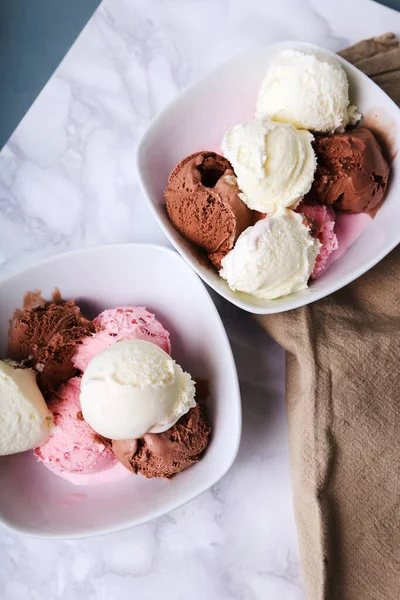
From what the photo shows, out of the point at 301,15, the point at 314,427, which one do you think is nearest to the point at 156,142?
the point at 301,15

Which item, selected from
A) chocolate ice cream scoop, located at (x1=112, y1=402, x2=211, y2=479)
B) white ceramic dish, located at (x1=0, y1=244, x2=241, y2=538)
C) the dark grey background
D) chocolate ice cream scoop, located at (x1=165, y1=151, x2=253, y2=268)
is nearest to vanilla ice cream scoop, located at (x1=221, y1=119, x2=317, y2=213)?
chocolate ice cream scoop, located at (x1=165, y1=151, x2=253, y2=268)

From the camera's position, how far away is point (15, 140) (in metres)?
1.25

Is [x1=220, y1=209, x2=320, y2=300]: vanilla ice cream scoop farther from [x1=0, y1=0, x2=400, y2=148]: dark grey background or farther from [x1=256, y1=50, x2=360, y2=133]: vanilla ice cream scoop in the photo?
[x1=0, y1=0, x2=400, y2=148]: dark grey background

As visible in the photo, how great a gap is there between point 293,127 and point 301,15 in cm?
33

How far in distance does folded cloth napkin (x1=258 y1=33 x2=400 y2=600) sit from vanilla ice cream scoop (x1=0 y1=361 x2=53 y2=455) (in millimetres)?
431

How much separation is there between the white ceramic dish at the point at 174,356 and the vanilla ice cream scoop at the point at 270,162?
0.18 m

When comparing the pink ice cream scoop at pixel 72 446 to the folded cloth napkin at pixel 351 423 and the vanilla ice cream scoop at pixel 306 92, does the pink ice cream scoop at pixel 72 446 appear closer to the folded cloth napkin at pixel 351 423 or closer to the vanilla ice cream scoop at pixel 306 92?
the folded cloth napkin at pixel 351 423

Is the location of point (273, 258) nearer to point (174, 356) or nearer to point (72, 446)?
point (174, 356)

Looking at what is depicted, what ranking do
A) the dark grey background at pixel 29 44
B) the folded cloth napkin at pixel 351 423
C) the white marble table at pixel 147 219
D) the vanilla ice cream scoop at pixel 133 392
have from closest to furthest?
the vanilla ice cream scoop at pixel 133 392 < the folded cloth napkin at pixel 351 423 < the white marble table at pixel 147 219 < the dark grey background at pixel 29 44

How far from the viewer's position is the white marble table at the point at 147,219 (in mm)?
1183

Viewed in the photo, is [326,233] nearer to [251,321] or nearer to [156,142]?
[251,321]

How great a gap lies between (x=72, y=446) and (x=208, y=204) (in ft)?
1.60

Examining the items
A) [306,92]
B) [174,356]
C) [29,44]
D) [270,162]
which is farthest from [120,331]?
[29,44]

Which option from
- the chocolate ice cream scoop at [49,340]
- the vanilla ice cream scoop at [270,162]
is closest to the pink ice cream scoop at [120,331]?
the chocolate ice cream scoop at [49,340]
